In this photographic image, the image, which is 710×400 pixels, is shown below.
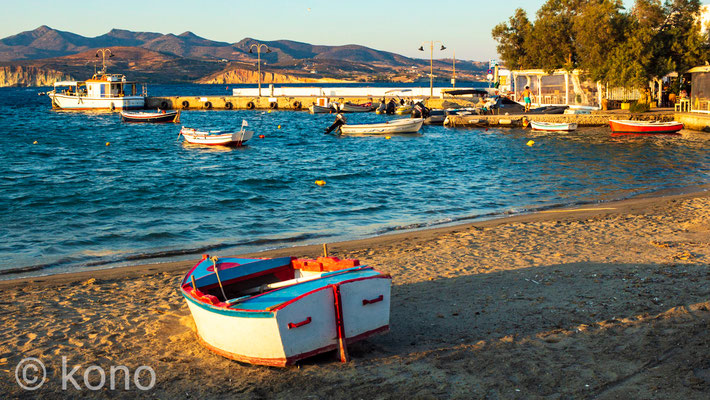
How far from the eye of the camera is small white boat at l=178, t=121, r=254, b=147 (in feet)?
129

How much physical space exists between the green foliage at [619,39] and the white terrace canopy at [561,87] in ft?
2.81

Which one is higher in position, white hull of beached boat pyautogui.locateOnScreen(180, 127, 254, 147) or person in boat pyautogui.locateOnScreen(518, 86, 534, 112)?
person in boat pyautogui.locateOnScreen(518, 86, 534, 112)

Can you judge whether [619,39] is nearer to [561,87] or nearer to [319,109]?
[561,87]

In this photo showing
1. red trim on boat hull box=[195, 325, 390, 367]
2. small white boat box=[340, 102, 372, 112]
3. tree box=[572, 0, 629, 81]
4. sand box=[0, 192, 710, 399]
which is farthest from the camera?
small white boat box=[340, 102, 372, 112]

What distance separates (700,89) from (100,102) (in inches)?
2601

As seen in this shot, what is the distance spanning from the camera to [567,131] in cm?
4416

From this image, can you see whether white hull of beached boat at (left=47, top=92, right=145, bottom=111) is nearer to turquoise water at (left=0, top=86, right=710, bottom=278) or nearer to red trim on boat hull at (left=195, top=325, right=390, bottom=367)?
turquoise water at (left=0, top=86, right=710, bottom=278)

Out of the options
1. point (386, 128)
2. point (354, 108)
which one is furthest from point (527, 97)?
point (354, 108)

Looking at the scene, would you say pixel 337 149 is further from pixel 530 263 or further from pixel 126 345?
pixel 126 345

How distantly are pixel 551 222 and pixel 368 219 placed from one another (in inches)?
211

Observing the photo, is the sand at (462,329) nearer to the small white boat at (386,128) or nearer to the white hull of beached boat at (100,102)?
the small white boat at (386,128)

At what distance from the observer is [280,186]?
84.2 ft

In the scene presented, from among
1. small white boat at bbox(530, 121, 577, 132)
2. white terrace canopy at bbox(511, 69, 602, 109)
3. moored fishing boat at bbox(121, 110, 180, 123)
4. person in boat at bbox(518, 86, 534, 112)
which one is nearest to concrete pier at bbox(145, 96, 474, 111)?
moored fishing boat at bbox(121, 110, 180, 123)

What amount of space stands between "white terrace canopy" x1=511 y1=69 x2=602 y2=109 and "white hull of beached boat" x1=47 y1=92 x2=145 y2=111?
161ft
